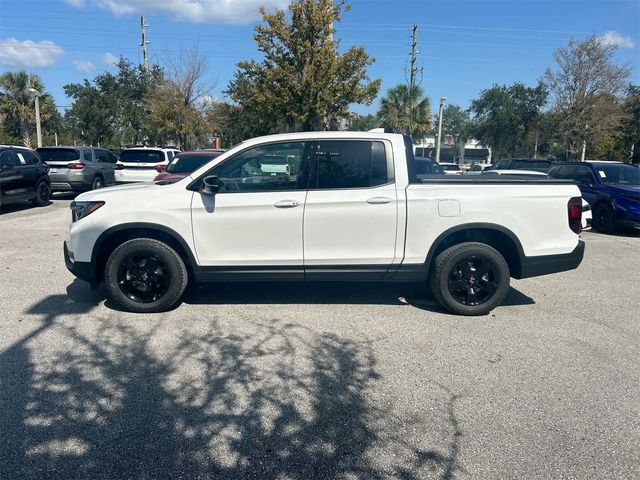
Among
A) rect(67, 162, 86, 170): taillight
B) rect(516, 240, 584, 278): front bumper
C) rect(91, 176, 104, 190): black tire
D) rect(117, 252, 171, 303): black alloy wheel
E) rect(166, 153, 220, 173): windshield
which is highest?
rect(166, 153, 220, 173): windshield

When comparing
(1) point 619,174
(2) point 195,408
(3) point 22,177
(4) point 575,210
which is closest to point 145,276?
(2) point 195,408

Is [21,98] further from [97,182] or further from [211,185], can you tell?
[211,185]

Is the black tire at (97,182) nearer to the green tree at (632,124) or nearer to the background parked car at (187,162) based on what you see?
the background parked car at (187,162)

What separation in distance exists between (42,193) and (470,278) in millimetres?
12530

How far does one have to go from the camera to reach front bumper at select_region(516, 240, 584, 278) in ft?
16.9

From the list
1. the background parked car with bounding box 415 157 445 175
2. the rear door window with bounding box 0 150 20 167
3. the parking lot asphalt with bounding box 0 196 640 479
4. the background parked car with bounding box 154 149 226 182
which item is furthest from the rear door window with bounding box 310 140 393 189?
the rear door window with bounding box 0 150 20 167

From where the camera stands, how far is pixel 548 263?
5.16 metres

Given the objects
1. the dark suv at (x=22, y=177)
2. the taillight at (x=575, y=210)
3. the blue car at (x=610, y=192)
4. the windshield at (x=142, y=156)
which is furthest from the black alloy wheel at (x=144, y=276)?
the windshield at (x=142, y=156)

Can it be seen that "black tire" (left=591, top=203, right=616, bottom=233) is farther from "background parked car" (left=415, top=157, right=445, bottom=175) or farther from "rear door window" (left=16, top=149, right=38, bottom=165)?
"rear door window" (left=16, top=149, right=38, bottom=165)

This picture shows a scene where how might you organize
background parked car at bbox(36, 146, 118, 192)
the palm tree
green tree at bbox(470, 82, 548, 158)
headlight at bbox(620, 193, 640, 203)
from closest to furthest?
headlight at bbox(620, 193, 640, 203) < background parked car at bbox(36, 146, 118, 192) < the palm tree < green tree at bbox(470, 82, 548, 158)

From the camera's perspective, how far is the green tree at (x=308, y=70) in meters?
20.7

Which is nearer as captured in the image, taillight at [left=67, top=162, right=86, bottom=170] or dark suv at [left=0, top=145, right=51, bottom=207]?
dark suv at [left=0, top=145, right=51, bottom=207]

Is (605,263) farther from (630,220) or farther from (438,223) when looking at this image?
(438,223)

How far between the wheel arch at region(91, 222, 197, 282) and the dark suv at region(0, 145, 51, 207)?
8.60 meters
